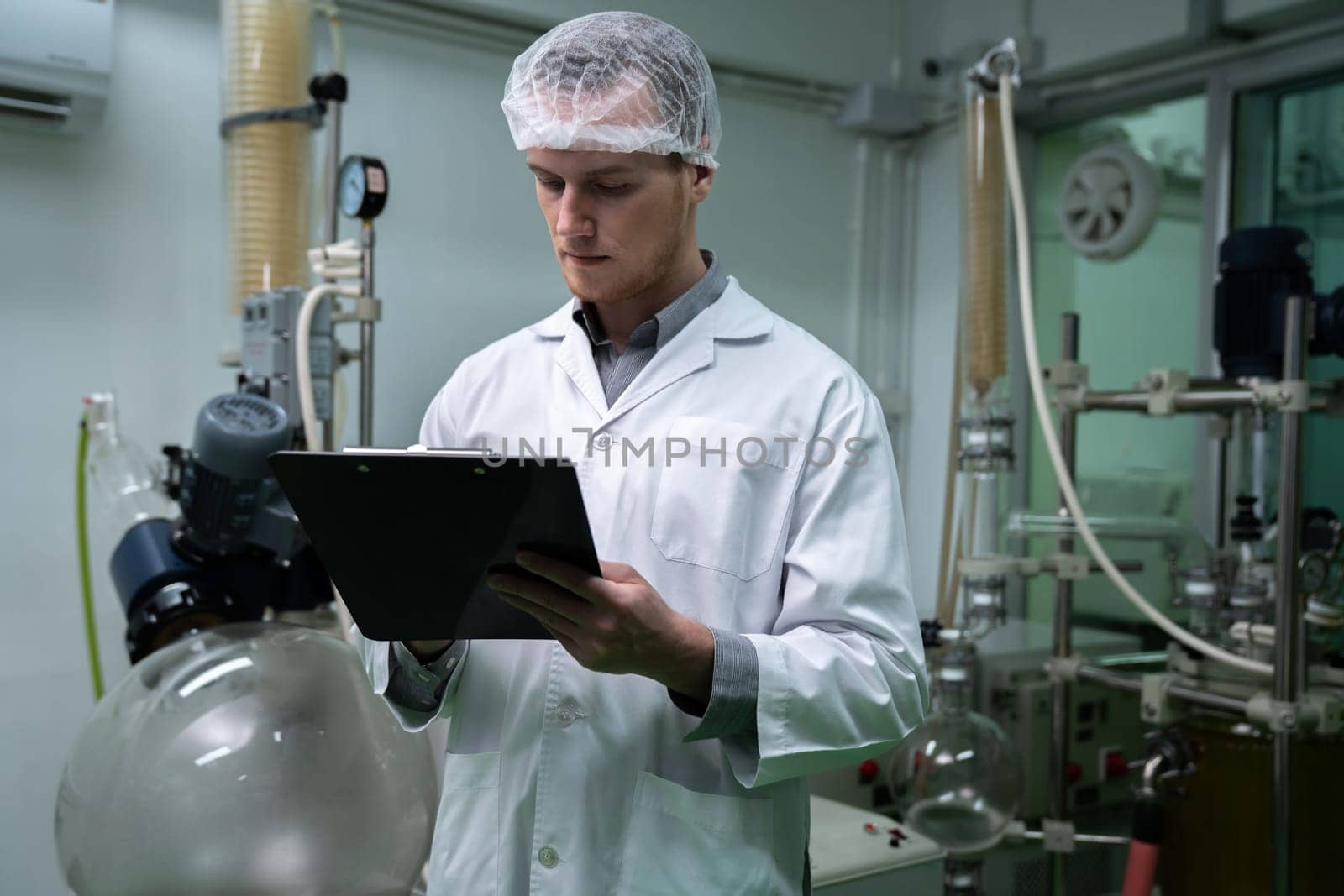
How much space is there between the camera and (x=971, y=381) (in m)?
2.18

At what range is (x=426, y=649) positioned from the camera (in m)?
1.09

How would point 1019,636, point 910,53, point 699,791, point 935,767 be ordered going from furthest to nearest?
point 910,53, point 1019,636, point 935,767, point 699,791

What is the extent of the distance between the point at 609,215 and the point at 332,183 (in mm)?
1342

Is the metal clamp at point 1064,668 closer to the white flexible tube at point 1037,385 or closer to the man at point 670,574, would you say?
the white flexible tube at point 1037,385

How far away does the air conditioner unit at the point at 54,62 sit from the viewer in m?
2.34

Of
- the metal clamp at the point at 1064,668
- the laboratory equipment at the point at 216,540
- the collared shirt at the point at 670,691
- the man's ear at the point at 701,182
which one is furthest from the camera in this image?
the metal clamp at the point at 1064,668

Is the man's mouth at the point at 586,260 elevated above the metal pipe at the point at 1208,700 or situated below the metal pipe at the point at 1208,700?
above

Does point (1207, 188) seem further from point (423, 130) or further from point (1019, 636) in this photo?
point (423, 130)

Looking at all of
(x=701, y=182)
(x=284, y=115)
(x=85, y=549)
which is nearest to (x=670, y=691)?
(x=701, y=182)

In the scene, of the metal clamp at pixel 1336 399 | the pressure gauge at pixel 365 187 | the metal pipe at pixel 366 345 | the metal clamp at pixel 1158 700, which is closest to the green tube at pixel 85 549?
the metal pipe at pixel 366 345

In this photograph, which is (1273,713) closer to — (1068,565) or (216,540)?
(1068,565)

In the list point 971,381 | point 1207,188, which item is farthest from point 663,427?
point 1207,188

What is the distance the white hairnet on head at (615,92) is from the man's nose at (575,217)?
0.05 meters

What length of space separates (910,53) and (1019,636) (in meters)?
2.07
